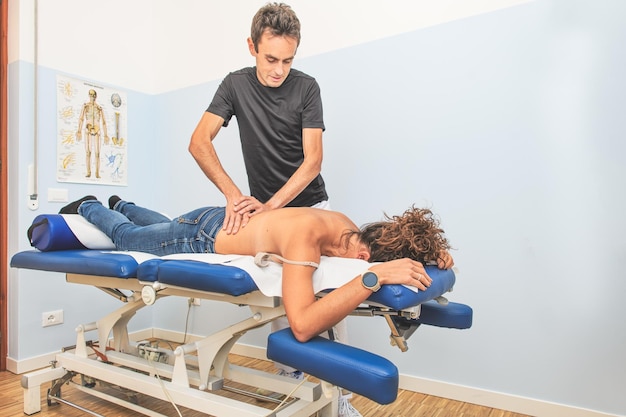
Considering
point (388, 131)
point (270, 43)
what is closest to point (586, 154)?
point (388, 131)

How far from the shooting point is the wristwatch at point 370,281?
1.10m

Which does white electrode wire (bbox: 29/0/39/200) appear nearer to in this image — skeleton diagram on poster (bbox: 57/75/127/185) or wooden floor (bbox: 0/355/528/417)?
skeleton diagram on poster (bbox: 57/75/127/185)

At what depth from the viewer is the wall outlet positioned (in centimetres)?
251

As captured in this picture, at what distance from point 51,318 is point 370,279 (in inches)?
89.0

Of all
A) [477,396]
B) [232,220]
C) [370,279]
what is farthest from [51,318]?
[477,396]

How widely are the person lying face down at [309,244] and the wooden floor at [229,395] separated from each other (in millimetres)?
766

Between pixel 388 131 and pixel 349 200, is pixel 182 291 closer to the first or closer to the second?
pixel 349 200

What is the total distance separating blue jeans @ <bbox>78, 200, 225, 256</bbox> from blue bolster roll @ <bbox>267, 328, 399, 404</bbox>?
24.1 inches

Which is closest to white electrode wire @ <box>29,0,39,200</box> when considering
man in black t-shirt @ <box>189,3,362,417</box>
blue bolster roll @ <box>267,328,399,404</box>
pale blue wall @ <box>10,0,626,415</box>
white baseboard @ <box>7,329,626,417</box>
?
pale blue wall @ <box>10,0,626,415</box>

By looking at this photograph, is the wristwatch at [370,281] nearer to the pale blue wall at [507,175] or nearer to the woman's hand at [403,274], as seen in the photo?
the woman's hand at [403,274]

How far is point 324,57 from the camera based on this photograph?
8.01 feet

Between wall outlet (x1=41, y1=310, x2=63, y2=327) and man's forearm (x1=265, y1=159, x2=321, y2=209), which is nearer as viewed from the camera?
man's forearm (x1=265, y1=159, x2=321, y2=209)

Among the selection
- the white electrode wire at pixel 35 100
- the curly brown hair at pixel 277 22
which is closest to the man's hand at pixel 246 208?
the curly brown hair at pixel 277 22

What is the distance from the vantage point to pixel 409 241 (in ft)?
4.31
